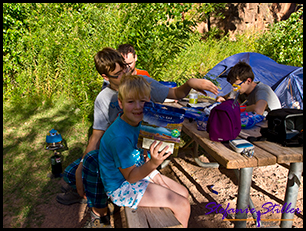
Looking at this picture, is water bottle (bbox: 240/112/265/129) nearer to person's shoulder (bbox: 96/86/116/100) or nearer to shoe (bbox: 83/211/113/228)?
person's shoulder (bbox: 96/86/116/100)

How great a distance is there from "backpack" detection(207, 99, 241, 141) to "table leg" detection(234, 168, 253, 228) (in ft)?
0.93

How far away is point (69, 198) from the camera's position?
2637 mm

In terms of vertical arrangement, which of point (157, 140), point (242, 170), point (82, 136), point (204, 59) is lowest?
point (82, 136)

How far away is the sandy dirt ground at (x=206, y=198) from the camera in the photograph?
234 centimetres

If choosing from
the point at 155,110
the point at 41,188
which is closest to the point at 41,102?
the point at 41,188

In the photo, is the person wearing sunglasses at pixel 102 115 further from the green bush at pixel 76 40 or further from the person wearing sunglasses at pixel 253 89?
the green bush at pixel 76 40

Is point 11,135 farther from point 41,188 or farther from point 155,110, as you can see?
point 155,110

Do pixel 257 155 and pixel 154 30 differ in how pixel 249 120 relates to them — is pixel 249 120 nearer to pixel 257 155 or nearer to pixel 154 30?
pixel 257 155

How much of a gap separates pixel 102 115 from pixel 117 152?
2.75 feet

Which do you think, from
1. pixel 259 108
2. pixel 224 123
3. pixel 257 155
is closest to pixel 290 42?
pixel 259 108

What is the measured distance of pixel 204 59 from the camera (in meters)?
8.38

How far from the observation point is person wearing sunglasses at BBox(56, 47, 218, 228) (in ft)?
6.25

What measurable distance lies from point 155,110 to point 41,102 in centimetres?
492

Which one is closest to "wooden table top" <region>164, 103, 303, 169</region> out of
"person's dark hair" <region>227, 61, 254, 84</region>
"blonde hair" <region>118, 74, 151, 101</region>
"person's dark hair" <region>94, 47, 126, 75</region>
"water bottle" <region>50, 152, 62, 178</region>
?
"blonde hair" <region>118, 74, 151, 101</region>
